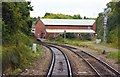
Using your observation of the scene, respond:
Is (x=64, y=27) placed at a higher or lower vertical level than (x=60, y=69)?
lower

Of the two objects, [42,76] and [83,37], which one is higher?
[42,76]

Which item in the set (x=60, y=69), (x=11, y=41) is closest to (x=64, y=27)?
(x=11, y=41)

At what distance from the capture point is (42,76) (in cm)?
1742

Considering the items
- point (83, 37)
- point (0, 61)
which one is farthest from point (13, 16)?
point (83, 37)

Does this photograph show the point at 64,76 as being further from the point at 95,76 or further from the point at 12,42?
the point at 12,42

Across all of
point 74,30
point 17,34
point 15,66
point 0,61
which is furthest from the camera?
point 74,30

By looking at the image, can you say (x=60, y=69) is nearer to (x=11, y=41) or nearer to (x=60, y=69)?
(x=60, y=69)

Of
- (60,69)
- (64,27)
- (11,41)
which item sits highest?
(11,41)

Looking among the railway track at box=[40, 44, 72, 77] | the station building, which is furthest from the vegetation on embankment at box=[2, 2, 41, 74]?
the station building

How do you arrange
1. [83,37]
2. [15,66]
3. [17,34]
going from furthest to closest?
[83,37] → [17,34] → [15,66]

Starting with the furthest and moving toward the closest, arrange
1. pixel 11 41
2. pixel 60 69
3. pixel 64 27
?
pixel 64 27, pixel 11 41, pixel 60 69

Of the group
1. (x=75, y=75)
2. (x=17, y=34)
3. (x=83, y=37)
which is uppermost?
(x=17, y=34)

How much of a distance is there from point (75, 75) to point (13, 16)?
21.1 ft

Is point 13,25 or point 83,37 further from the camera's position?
point 83,37
